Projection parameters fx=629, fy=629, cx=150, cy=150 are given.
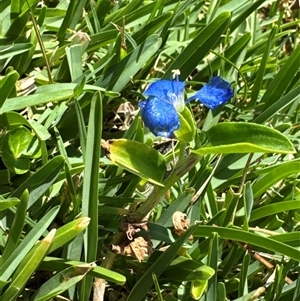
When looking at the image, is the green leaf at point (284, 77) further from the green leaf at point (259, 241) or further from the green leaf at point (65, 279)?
the green leaf at point (65, 279)

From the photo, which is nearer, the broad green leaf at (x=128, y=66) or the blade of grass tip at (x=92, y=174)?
the blade of grass tip at (x=92, y=174)

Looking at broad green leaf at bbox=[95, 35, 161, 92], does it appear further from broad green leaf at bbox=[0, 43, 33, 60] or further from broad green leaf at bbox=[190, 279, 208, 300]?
broad green leaf at bbox=[190, 279, 208, 300]

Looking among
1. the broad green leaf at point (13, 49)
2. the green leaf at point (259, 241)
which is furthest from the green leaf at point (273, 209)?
the broad green leaf at point (13, 49)

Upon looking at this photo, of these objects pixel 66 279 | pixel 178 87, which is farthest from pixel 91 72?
pixel 66 279

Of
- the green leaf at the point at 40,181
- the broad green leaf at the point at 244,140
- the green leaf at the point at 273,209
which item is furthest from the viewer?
the green leaf at the point at 273,209

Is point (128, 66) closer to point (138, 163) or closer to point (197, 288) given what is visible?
point (138, 163)

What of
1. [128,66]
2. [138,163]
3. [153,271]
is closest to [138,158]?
[138,163]

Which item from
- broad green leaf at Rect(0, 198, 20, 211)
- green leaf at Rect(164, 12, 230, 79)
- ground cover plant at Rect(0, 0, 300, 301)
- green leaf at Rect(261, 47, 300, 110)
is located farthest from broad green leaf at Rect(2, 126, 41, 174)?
green leaf at Rect(261, 47, 300, 110)

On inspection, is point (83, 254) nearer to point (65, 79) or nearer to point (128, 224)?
point (128, 224)

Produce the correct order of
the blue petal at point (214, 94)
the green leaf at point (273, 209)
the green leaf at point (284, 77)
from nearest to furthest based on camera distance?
the blue petal at point (214, 94) → the green leaf at point (273, 209) → the green leaf at point (284, 77)
